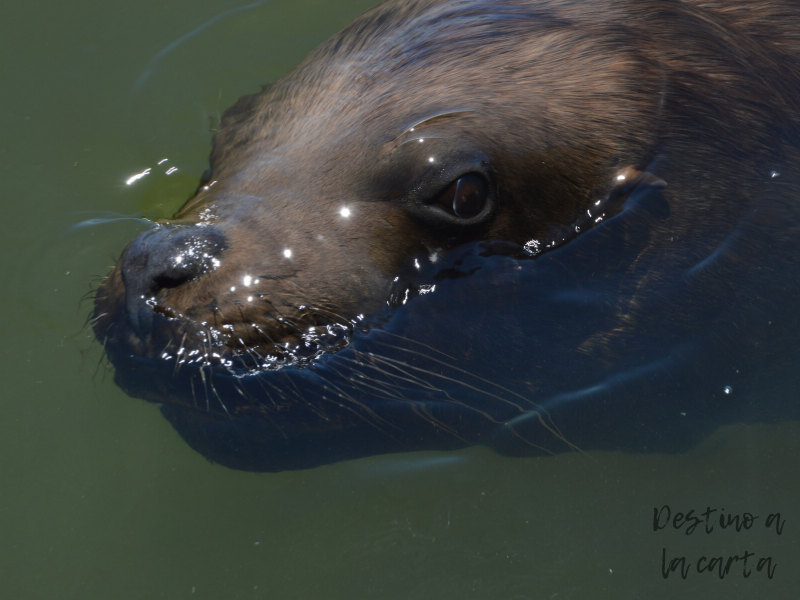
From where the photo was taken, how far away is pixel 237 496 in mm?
3504

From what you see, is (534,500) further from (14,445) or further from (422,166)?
(14,445)

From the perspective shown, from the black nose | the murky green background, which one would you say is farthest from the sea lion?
the murky green background

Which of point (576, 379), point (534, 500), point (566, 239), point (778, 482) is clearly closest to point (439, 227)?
point (566, 239)

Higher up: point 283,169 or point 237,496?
point 283,169

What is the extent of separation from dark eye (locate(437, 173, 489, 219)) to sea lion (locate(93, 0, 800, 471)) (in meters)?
0.01

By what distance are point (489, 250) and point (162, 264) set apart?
4.25ft

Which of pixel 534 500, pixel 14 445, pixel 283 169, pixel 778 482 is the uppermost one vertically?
pixel 283 169

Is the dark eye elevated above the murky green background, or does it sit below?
above

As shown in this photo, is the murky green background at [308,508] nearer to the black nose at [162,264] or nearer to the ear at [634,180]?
the black nose at [162,264]

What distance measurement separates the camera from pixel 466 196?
10.2 feet

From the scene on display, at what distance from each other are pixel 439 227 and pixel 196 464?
4.92ft

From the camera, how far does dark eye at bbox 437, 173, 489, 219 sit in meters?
3.09

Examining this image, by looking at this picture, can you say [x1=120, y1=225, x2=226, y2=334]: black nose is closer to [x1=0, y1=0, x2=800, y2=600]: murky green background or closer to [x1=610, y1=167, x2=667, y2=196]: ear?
[x1=0, y1=0, x2=800, y2=600]: murky green background

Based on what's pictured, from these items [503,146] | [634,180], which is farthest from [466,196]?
[634,180]
